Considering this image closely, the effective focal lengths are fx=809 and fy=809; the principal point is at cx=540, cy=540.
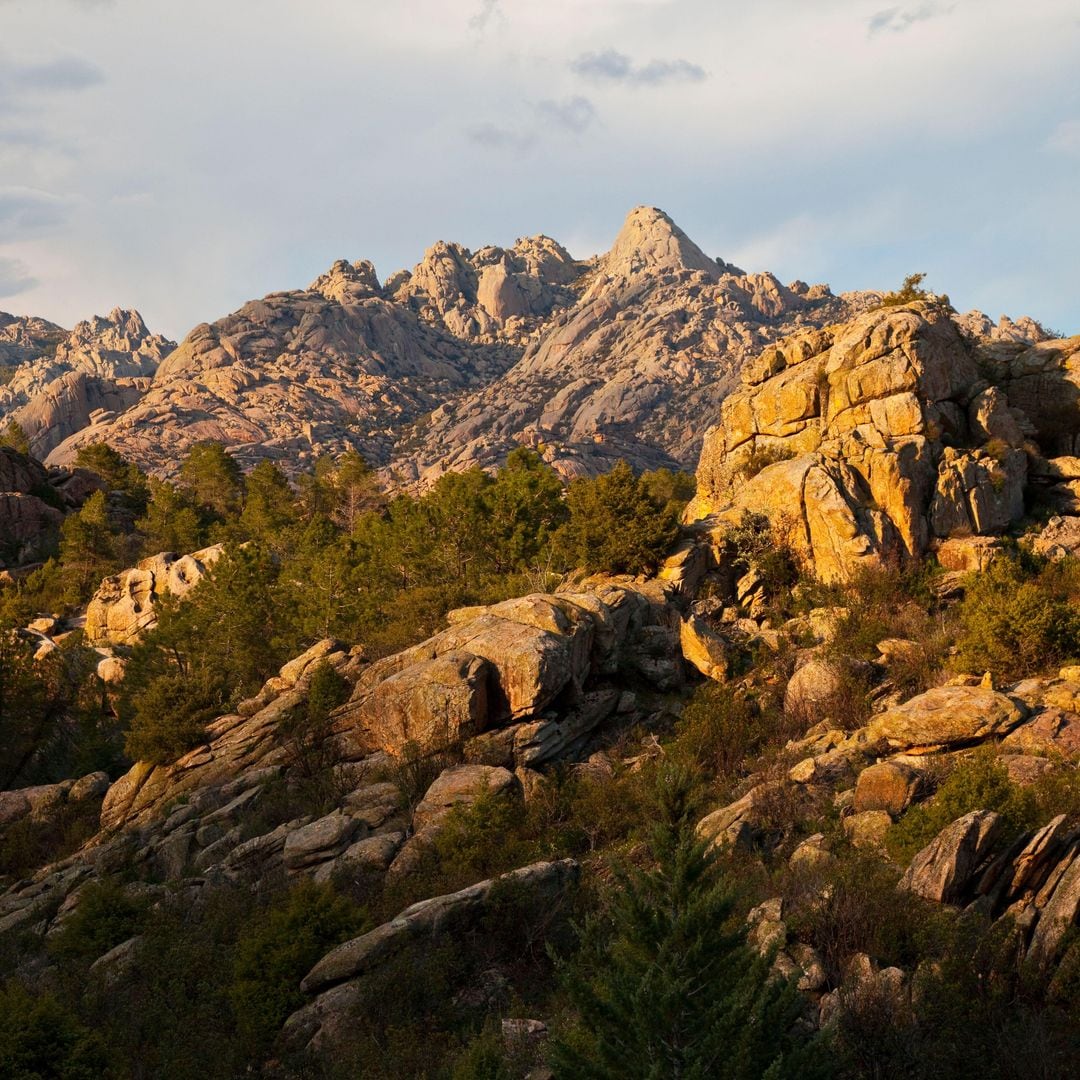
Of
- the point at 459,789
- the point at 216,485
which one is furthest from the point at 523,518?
the point at 216,485

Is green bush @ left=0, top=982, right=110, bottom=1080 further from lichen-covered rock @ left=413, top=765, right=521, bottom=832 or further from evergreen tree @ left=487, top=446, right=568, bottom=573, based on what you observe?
A: evergreen tree @ left=487, top=446, right=568, bottom=573

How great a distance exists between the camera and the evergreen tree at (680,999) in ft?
28.2

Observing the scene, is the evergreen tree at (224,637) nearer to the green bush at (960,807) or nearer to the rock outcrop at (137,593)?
the rock outcrop at (137,593)

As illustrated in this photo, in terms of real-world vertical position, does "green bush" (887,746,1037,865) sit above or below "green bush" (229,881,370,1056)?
above

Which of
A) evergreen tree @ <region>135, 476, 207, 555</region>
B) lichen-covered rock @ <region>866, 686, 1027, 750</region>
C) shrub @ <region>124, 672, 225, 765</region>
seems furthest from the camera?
evergreen tree @ <region>135, 476, 207, 555</region>

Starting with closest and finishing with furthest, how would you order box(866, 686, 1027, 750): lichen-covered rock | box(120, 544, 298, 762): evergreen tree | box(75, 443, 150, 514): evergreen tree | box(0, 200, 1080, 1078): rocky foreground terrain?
box(0, 200, 1080, 1078): rocky foreground terrain → box(866, 686, 1027, 750): lichen-covered rock → box(120, 544, 298, 762): evergreen tree → box(75, 443, 150, 514): evergreen tree

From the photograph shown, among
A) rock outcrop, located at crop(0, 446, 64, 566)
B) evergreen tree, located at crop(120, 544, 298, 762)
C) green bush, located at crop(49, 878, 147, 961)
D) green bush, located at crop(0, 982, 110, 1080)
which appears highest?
rock outcrop, located at crop(0, 446, 64, 566)

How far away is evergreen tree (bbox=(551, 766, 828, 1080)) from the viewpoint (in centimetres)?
860

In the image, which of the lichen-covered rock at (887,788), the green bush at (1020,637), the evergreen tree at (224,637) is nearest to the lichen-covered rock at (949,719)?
the lichen-covered rock at (887,788)

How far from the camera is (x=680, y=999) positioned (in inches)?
348

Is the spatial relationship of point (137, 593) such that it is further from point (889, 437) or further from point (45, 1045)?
point (45, 1045)

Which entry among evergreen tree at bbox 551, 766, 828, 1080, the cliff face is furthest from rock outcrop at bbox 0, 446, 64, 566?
evergreen tree at bbox 551, 766, 828, 1080

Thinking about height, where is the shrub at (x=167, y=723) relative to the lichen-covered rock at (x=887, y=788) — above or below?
above

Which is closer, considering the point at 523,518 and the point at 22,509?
the point at 523,518
